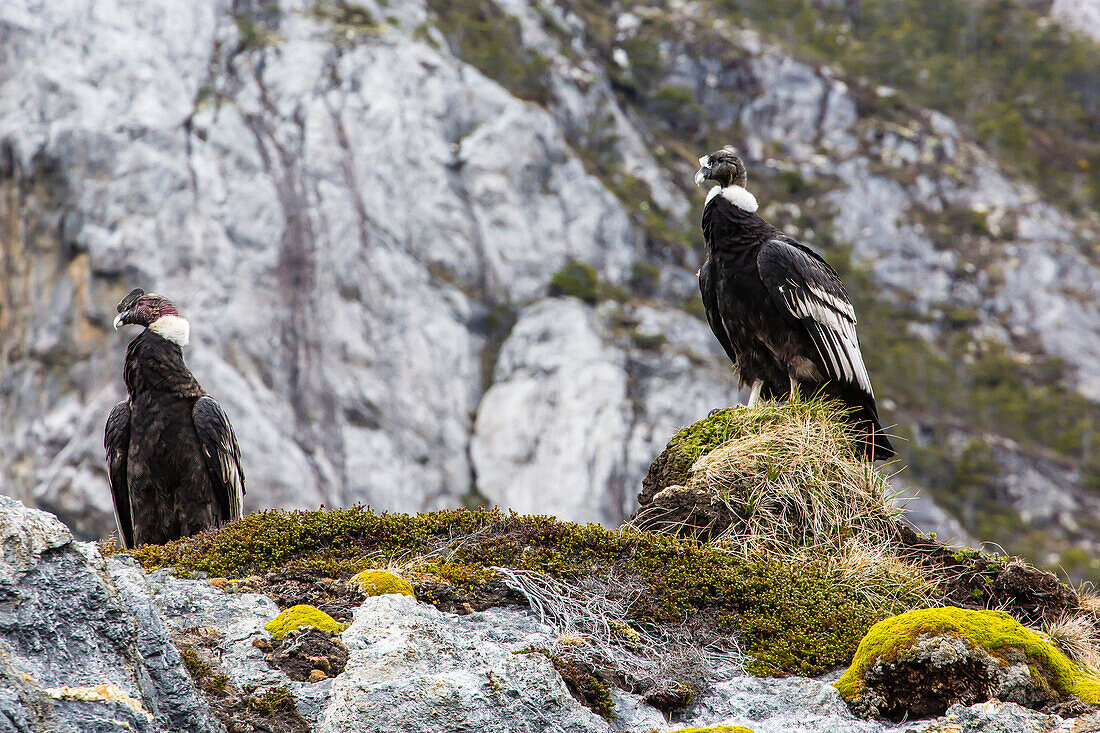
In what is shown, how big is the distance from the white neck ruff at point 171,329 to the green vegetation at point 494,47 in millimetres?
67263

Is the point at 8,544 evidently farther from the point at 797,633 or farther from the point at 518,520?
the point at 797,633

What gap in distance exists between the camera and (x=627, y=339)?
2475 inches

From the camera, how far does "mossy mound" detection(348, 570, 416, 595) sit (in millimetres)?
5750

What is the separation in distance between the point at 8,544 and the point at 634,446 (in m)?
53.7

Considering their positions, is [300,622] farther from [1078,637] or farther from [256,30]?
[256,30]

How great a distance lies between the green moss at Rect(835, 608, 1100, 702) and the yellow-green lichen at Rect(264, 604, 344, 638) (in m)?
2.65

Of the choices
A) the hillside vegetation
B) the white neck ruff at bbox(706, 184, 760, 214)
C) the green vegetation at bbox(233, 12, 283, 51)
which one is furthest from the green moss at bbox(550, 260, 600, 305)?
the hillside vegetation

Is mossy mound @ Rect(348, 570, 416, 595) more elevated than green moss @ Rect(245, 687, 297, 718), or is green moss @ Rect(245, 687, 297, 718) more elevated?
mossy mound @ Rect(348, 570, 416, 595)

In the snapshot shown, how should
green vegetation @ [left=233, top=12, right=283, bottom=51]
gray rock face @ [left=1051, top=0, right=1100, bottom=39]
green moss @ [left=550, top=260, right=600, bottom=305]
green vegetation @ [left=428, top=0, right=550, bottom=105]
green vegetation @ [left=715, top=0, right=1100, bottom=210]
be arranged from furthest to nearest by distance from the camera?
gray rock face @ [left=1051, top=0, right=1100, bottom=39] → green vegetation @ [left=715, top=0, right=1100, bottom=210] → green vegetation @ [left=428, top=0, right=550, bottom=105] → green vegetation @ [left=233, top=12, right=283, bottom=51] → green moss @ [left=550, top=260, right=600, bottom=305]

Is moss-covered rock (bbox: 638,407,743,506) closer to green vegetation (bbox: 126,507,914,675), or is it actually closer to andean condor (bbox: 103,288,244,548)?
green vegetation (bbox: 126,507,914,675)

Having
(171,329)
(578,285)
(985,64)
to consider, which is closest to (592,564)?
(171,329)

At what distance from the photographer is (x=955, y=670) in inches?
192

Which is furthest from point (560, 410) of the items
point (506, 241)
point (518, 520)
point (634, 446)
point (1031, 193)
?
point (1031, 193)

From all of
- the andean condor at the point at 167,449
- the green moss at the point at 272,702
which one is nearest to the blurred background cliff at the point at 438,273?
the andean condor at the point at 167,449
